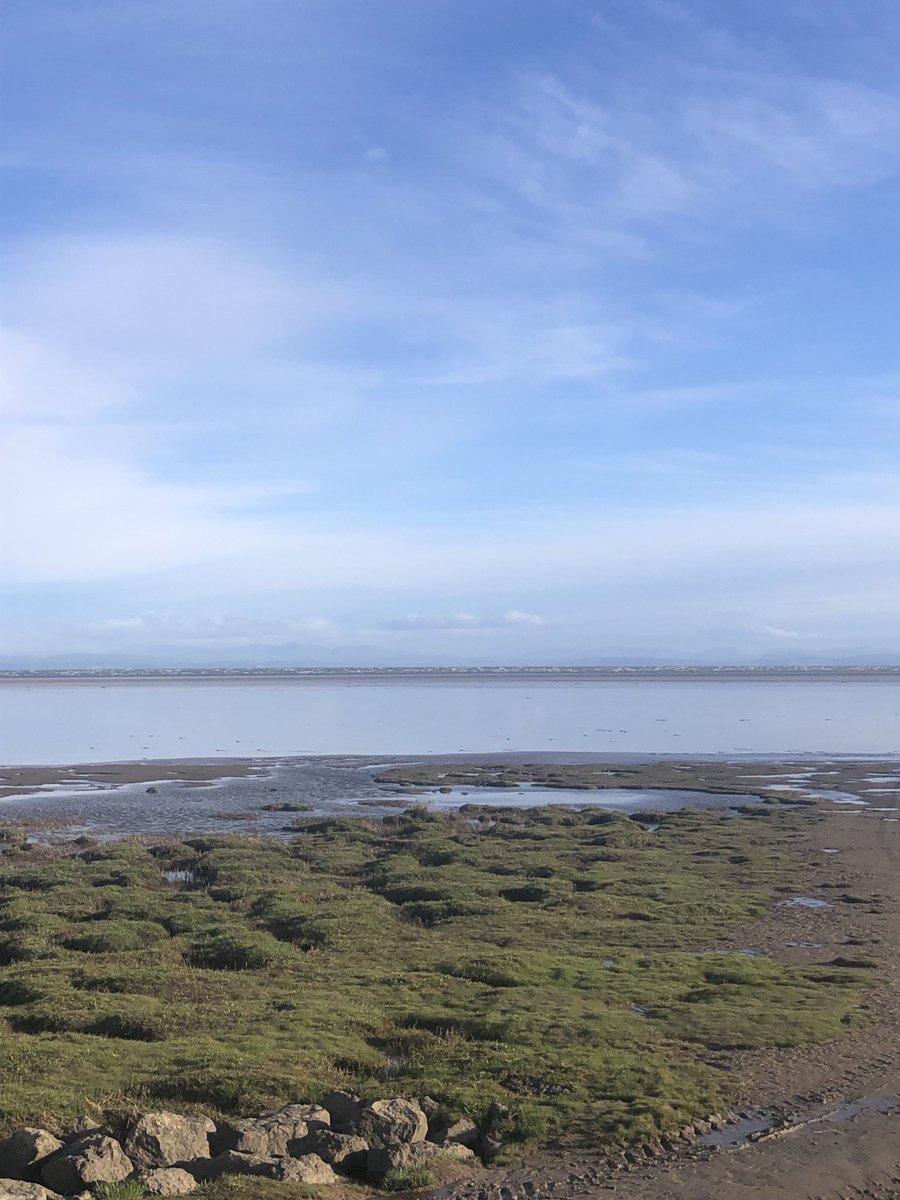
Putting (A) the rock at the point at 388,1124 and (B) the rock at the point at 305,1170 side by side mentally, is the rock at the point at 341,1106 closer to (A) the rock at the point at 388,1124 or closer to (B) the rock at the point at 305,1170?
(A) the rock at the point at 388,1124

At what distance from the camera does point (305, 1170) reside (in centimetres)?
1509

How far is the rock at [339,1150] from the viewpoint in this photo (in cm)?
1583

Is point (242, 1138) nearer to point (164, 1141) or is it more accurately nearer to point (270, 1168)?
point (270, 1168)

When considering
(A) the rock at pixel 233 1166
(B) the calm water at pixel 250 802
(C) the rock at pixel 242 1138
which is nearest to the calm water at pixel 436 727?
(B) the calm water at pixel 250 802

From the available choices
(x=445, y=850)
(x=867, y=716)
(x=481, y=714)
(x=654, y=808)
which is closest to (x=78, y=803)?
(x=445, y=850)

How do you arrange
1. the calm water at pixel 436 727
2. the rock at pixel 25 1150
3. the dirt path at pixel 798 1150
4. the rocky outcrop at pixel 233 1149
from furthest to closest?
the calm water at pixel 436 727, the dirt path at pixel 798 1150, the rock at pixel 25 1150, the rocky outcrop at pixel 233 1149

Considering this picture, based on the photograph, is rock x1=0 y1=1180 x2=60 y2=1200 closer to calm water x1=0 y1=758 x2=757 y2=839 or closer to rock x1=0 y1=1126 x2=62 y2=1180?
rock x1=0 y1=1126 x2=62 y2=1180

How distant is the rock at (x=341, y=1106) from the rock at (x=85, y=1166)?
355 centimetres

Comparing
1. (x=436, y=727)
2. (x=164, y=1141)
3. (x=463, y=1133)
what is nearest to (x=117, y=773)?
(x=436, y=727)

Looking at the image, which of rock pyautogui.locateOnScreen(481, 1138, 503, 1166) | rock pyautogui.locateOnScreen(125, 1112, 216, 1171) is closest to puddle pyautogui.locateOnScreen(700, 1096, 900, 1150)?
rock pyautogui.locateOnScreen(481, 1138, 503, 1166)

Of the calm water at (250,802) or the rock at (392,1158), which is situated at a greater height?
the rock at (392,1158)

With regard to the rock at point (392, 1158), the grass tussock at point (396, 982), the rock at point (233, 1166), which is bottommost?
the grass tussock at point (396, 982)

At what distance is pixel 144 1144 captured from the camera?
15.2 metres

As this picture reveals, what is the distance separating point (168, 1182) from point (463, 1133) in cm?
473
